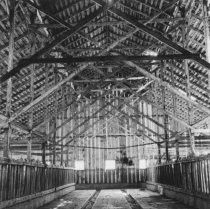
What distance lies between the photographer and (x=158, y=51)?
18.5 m

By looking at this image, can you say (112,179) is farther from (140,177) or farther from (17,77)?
(17,77)

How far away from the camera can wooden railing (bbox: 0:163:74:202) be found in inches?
332

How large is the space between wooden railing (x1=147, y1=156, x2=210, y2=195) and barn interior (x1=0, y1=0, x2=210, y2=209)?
0.11 feet

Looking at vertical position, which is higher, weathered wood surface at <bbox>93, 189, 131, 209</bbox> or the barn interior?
the barn interior

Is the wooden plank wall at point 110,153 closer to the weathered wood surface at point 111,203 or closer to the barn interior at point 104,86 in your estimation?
the barn interior at point 104,86

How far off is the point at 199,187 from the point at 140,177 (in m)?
15.6

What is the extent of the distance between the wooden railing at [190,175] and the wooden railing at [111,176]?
8.64 metres

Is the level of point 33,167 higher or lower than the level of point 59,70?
lower

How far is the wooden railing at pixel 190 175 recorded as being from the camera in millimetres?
9205

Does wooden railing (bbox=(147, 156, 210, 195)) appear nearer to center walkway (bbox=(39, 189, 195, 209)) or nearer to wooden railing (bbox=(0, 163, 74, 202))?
center walkway (bbox=(39, 189, 195, 209))

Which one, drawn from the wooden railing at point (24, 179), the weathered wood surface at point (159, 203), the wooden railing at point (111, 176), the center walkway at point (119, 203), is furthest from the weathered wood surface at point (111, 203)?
the wooden railing at point (111, 176)

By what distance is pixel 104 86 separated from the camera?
2533 cm

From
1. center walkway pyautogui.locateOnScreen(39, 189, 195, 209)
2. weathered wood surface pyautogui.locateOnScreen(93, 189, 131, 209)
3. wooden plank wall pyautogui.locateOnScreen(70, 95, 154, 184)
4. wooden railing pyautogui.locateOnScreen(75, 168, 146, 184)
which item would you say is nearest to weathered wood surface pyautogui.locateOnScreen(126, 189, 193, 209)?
center walkway pyautogui.locateOnScreen(39, 189, 195, 209)

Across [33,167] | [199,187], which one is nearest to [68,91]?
[33,167]
